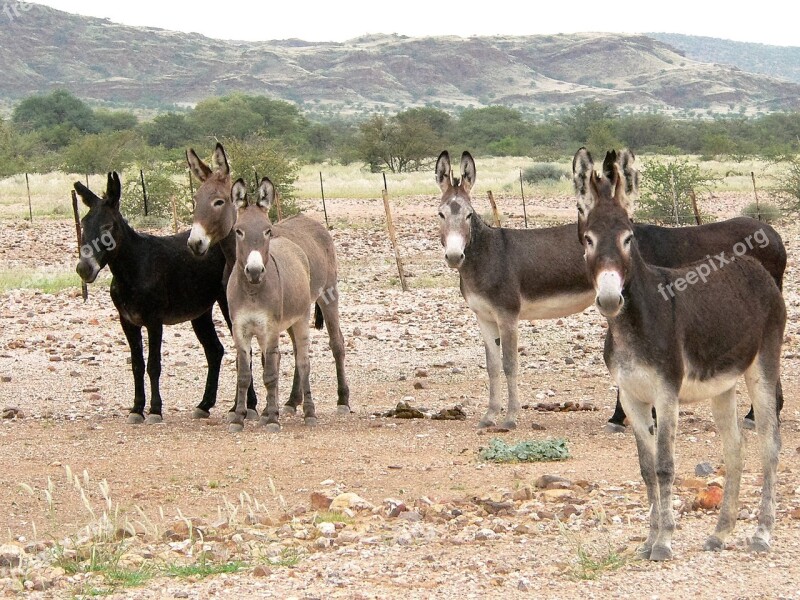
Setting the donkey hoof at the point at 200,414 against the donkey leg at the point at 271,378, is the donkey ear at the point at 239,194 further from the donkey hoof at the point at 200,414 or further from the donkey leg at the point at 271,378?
the donkey hoof at the point at 200,414

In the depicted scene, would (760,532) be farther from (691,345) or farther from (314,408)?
(314,408)

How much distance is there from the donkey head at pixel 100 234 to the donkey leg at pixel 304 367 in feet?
7.03

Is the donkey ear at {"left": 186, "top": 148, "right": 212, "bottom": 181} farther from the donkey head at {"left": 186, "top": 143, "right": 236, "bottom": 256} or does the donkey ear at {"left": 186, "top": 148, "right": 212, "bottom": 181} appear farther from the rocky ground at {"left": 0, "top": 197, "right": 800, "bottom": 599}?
the rocky ground at {"left": 0, "top": 197, "right": 800, "bottom": 599}

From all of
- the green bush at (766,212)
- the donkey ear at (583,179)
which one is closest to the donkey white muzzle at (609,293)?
the donkey ear at (583,179)

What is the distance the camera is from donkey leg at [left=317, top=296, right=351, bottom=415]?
12703mm

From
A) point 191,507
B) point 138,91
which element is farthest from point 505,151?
point 138,91

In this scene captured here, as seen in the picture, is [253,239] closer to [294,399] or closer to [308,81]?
[294,399]

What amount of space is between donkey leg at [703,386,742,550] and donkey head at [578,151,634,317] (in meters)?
1.15

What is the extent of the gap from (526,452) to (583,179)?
143 inches

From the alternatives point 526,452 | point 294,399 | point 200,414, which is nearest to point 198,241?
point 200,414

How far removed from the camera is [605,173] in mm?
6605

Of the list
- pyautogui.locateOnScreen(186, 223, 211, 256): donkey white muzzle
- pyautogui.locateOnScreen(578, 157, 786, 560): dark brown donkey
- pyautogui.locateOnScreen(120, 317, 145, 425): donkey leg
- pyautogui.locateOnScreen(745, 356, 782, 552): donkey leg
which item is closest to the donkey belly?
pyautogui.locateOnScreen(186, 223, 211, 256): donkey white muzzle

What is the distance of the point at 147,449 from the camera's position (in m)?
10.5

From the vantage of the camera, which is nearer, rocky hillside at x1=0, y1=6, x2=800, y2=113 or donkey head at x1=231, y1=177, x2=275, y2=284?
donkey head at x1=231, y1=177, x2=275, y2=284
